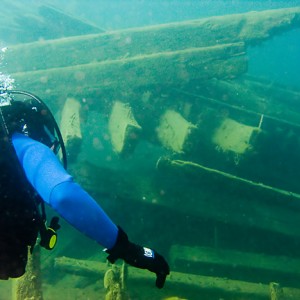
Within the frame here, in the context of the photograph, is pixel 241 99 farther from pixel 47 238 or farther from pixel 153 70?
pixel 47 238

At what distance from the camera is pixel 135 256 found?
2.00 metres

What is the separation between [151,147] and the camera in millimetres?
12281

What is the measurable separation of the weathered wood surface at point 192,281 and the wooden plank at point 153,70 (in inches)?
173

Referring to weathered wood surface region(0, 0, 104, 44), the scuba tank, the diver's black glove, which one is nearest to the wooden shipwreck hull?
the diver's black glove

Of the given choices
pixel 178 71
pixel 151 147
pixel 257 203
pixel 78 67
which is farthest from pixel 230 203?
pixel 151 147

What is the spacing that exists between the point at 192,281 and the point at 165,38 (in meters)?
6.55

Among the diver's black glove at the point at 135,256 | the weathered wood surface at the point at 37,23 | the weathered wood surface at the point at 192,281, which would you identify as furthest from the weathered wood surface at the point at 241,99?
the weathered wood surface at the point at 37,23

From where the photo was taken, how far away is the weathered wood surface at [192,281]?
17.0ft

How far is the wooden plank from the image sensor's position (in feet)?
25.4

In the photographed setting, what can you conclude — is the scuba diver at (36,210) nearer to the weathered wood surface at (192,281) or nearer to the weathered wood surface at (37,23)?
the weathered wood surface at (192,281)

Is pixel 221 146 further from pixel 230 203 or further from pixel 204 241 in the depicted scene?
pixel 204 241

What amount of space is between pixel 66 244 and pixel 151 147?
19.7 feet

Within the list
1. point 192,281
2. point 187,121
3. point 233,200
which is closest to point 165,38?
point 187,121

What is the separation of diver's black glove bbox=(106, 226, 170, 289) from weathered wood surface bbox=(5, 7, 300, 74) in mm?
7349
